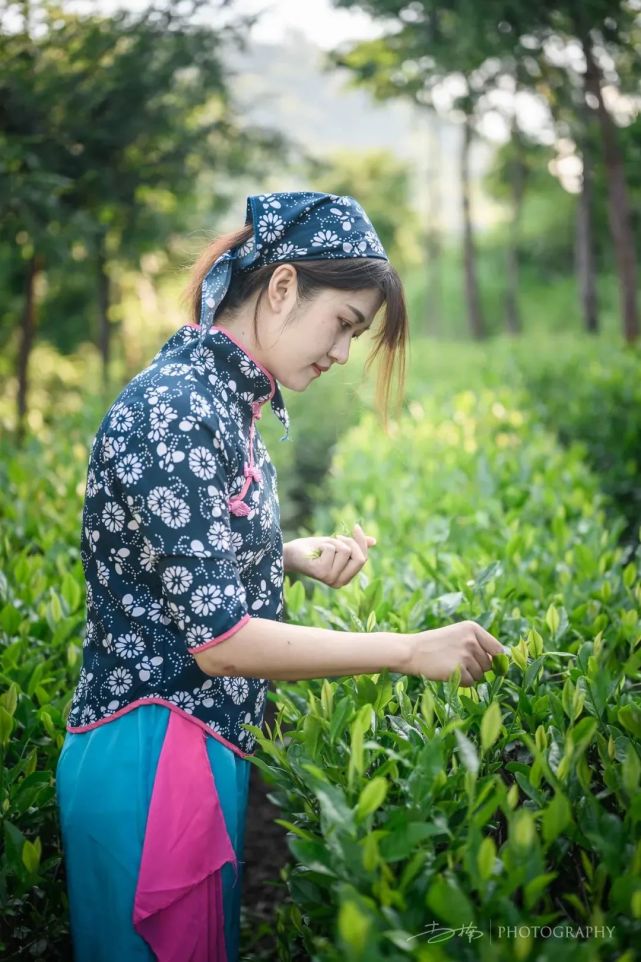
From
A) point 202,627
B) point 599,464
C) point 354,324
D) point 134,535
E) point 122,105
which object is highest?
point 122,105

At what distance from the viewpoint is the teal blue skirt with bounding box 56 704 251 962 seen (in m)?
1.55

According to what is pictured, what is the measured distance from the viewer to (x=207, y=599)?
1381 mm

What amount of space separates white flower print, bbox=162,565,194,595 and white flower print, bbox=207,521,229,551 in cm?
7

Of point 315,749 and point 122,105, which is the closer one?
A: point 315,749

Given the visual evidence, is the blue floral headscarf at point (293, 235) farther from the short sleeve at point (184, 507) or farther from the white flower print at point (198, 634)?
the white flower print at point (198, 634)

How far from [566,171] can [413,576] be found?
19989mm

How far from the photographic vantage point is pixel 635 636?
81.4 inches

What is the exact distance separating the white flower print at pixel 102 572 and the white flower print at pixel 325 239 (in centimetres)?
75

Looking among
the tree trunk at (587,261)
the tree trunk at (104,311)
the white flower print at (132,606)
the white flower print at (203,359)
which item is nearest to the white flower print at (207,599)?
the white flower print at (132,606)

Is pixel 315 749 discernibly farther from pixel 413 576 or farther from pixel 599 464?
pixel 599 464

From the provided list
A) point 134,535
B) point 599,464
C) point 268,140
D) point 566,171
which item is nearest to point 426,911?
point 134,535

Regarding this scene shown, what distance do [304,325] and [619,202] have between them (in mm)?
10550

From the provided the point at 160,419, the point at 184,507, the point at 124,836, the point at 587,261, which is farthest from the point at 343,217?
the point at 587,261

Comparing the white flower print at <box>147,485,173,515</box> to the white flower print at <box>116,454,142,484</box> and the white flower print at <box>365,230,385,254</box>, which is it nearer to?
the white flower print at <box>116,454,142,484</box>
